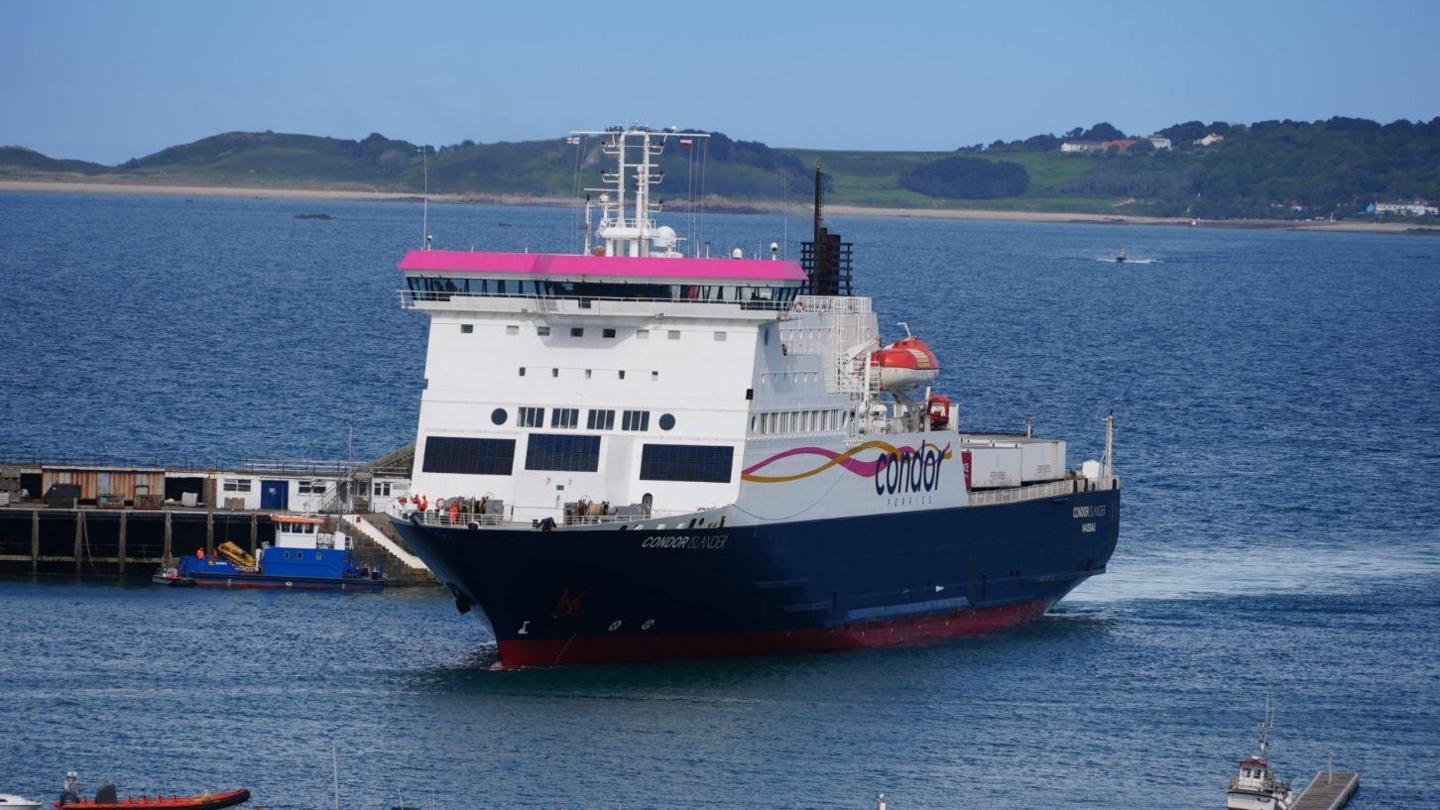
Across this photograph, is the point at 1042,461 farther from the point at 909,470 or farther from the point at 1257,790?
the point at 1257,790

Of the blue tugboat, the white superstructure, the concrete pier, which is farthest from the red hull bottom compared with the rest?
the concrete pier

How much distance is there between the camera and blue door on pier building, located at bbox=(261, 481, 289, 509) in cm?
6606

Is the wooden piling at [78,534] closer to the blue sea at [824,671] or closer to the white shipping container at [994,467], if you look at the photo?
the blue sea at [824,671]

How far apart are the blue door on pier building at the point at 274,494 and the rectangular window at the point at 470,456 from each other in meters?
14.9

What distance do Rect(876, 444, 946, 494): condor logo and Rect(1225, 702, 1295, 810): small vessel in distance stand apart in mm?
15033

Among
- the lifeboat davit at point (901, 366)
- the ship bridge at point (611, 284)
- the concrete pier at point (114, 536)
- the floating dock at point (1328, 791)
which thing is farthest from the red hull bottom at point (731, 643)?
the concrete pier at point (114, 536)

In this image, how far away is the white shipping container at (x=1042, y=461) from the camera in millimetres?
64188

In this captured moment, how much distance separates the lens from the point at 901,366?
59.1 metres

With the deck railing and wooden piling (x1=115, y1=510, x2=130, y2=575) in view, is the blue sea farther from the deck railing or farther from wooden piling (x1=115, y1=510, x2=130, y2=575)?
the deck railing

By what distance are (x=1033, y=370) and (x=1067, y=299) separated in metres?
52.7

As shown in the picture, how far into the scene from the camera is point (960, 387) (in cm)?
10094

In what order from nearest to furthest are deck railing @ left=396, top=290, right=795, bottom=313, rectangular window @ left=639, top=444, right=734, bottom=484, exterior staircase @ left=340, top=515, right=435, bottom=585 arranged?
rectangular window @ left=639, top=444, right=734, bottom=484
deck railing @ left=396, top=290, right=795, bottom=313
exterior staircase @ left=340, top=515, right=435, bottom=585

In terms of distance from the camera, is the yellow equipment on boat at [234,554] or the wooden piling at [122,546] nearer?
the yellow equipment on boat at [234,554]

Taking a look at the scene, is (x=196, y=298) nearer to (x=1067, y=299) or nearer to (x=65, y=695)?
(x=1067, y=299)
